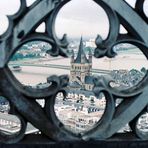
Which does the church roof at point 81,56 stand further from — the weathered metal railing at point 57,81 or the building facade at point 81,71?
the weathered metal railing at point 57,81

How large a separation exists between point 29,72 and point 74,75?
146 centimetres

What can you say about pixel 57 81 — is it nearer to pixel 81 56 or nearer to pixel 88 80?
pixel 88 80

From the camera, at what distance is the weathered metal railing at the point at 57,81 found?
2.36 m

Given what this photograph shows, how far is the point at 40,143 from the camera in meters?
2.47

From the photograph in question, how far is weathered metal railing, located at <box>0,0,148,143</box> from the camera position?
2.36m

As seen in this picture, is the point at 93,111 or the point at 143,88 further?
the point at 93,111

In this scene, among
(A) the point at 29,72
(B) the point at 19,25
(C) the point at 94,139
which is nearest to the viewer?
(B) the point at 19,25

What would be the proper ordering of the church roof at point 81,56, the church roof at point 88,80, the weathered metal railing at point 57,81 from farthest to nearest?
1. the church roof at point 81,56
2. the church roof at point 88,80
3. the weathered metal railing at point 57,81

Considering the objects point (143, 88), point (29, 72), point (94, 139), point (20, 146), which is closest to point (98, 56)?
point (143, 88)

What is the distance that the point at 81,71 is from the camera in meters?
2.64

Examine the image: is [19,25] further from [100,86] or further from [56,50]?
[100,86]

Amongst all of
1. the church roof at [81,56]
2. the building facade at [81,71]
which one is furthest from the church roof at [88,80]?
the church roof at [81,56]

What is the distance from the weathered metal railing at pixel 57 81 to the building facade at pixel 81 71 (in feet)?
0.44

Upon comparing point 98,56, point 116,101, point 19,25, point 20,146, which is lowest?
point 20,146
